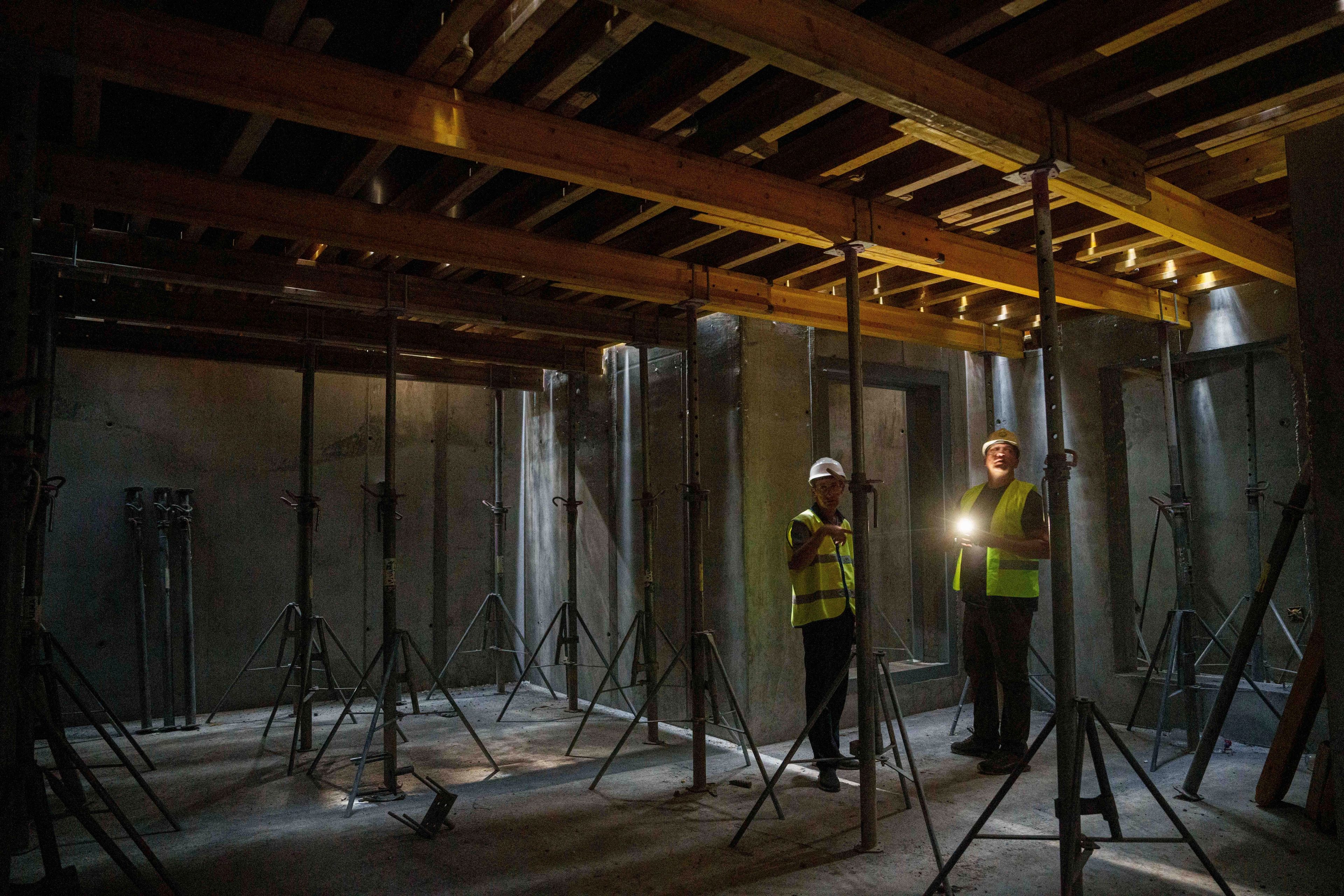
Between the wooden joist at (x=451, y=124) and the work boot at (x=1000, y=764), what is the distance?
313 cm

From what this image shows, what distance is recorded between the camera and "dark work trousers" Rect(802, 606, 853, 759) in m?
5.18

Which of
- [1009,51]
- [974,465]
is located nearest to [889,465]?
[974,465]

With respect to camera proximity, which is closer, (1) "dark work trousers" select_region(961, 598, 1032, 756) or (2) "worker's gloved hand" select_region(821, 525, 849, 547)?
(2) "worker's gloved hand" select_region(821, 525, 849, 547)

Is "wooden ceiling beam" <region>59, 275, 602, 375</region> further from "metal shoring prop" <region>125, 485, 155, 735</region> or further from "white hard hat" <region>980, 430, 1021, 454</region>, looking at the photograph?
"white hard hat" <region>980, 430, 1021, 454</region>

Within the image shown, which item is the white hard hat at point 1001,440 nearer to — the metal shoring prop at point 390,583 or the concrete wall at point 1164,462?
the concrete wall at point 1164,462

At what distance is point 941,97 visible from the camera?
3.17 meters

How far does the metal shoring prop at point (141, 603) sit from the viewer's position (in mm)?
7133

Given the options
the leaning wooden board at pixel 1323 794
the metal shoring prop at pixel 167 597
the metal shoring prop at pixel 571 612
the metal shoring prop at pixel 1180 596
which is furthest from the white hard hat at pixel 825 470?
the metal shoring prop at pixel 167 597

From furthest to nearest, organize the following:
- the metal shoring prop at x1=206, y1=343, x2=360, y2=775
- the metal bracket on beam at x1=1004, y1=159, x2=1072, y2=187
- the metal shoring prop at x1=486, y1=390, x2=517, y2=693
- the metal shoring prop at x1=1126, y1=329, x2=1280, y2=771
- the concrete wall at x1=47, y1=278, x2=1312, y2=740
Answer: the metal shoring prop at x1=486, y1=390, x2=517, y2=693 < the concrete wall at x1=47, y1=278, x2=1312, y2=740 < the metal shoring prop at x1=206, y1=343, x2=360, y2=775 < the metal shoring prop at x1=1126, y1=329, x2=1280, y2=771 < the metal bracket on beam at x1=1004, y1=159, x2=1072, y2=187

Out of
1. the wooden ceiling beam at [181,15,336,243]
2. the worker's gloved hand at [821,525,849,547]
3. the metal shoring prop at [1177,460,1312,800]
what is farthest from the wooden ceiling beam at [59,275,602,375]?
the metal shoring prop at [1177,460,1312,800]

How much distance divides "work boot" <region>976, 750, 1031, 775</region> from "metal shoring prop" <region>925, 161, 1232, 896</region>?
2.01m

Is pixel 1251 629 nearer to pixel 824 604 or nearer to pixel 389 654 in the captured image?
pixel 824 604

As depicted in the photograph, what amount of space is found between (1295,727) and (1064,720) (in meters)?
2.50

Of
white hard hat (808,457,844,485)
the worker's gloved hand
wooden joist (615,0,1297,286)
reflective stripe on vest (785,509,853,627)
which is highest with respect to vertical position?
wooden joist (615,0,1297,286)
